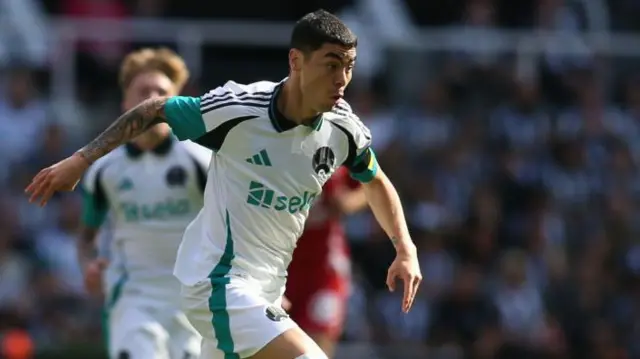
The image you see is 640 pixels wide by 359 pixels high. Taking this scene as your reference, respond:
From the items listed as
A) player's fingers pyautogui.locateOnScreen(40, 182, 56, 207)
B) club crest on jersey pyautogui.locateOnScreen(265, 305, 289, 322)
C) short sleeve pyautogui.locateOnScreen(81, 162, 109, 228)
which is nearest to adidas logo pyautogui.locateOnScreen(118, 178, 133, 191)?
short sleeve pyautogui.locateOnScreen(81, 162, 109, 228)

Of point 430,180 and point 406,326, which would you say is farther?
point 430,180

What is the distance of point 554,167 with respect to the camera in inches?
614

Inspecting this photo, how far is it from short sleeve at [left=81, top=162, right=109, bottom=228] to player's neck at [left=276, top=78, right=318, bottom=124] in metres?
2.19

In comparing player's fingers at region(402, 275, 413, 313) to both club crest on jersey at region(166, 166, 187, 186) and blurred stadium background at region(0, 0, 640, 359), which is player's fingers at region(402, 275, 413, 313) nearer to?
club crest on jersey at region(166, 166, 187, 186)

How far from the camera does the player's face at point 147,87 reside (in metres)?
8.44

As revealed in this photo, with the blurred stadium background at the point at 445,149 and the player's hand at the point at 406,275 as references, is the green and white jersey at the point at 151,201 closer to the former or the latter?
the player's hand at the point at 406,275

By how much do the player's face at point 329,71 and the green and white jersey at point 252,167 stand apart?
0.24 meters

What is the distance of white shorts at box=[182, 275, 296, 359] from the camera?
663 centimetres

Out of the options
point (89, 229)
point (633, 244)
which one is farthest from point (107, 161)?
point (633, 244)

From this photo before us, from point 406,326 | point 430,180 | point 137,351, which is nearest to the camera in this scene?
point 137,351

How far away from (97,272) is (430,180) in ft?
22.0

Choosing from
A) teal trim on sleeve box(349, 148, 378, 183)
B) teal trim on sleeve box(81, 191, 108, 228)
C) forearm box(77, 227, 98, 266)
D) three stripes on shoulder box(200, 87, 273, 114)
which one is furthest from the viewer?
forearm box(77, 227, 98, 266)

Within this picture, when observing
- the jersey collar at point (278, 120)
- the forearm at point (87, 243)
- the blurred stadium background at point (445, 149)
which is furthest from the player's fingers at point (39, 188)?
the blurred stadium background at point (445, 149)

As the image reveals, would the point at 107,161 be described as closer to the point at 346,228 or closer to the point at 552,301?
the point at 346,228
